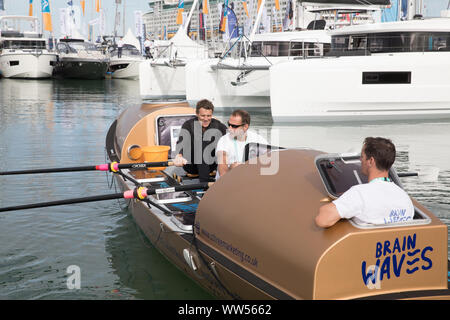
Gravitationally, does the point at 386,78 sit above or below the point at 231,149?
above

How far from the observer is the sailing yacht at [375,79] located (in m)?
17.3

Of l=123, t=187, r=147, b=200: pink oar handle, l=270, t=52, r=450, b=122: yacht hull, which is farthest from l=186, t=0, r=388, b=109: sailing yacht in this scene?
l=123, t=187, r=147, b=200: pink oar handle

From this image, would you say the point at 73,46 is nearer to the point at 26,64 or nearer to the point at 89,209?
the point at 26,64

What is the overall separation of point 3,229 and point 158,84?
21.3m

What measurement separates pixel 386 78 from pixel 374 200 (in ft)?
49.1

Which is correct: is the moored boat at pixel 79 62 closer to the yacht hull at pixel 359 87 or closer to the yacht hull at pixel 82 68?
the yacht hull at pixel 82 68

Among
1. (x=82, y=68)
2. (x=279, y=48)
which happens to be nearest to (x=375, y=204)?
(x=279, y=48)

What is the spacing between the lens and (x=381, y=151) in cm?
360

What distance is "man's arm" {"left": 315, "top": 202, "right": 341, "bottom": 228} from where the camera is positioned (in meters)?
3.54

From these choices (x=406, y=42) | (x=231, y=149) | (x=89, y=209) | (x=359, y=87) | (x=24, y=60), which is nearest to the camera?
(x=231, y=149)

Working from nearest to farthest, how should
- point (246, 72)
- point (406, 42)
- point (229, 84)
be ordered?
point (406, 42)
point (246, 72)
point (229, 84)

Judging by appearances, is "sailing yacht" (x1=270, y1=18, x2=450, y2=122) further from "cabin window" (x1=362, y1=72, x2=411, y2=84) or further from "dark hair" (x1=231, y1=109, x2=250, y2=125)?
"dark hair" (x1=231, y1=109, x2=250, y2=125)

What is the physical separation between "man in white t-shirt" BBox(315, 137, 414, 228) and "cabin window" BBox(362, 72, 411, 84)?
14.4 meters
